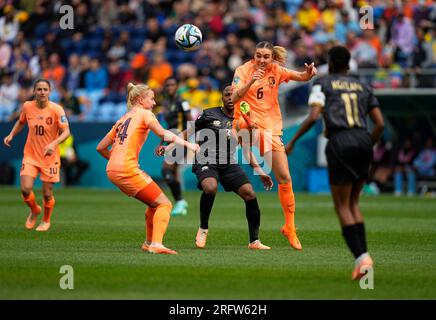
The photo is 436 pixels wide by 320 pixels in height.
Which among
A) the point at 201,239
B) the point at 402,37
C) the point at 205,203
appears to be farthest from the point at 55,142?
the point at 402,37

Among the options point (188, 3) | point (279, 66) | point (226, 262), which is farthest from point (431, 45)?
point (226, 262)

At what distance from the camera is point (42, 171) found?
1583cm

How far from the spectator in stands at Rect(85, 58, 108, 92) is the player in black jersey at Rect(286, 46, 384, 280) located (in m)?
21.4

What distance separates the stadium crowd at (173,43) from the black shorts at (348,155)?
16.7 m

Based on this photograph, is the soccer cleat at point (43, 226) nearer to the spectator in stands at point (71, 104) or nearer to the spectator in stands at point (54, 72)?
the spectator in stands at point (71, 104)

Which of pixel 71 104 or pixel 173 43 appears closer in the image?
pixel 71 104

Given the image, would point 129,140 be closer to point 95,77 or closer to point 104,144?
point 104,144

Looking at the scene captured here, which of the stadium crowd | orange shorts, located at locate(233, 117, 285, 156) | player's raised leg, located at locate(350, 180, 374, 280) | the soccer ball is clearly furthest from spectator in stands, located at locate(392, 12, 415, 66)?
player's raised leg, located at locate(350, 180, 374, 280)

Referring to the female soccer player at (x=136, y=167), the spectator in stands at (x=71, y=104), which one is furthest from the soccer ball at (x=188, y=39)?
the spectator in stands at (x=71, y=104)

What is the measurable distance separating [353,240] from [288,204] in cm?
338

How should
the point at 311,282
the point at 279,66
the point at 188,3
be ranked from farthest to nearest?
the point at 188,3 < the point at 279,66 < the point at 311,282
